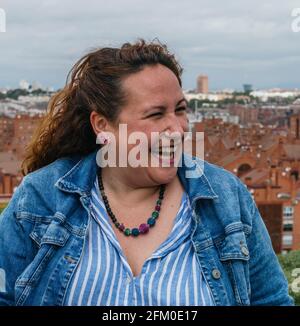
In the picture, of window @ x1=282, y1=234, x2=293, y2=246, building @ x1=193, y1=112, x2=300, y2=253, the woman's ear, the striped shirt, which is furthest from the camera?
building @ x1=193, y1=112, x2=300, y2=253

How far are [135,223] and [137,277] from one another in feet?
0.40

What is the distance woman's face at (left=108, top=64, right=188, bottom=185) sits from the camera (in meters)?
1.11

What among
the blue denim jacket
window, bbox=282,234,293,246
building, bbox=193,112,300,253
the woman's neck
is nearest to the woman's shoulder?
the blue denim jacket

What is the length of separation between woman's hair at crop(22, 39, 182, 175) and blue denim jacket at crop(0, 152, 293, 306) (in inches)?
4.0

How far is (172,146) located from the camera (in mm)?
1104

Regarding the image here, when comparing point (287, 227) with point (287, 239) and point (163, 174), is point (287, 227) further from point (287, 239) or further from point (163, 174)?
point (163, 174)

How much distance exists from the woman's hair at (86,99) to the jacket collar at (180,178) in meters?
0.05

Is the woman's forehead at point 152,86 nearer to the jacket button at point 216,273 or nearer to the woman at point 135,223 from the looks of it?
the woman at point 135,223

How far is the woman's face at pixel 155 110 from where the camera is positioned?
1112 mm

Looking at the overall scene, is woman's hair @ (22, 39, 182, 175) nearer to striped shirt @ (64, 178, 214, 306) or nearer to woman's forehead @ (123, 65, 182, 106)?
woman's forehead @ (123, 65, 182, 106)

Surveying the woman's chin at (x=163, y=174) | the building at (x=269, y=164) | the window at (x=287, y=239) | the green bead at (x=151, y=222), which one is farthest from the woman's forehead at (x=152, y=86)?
the window at (x=287, y=239)
